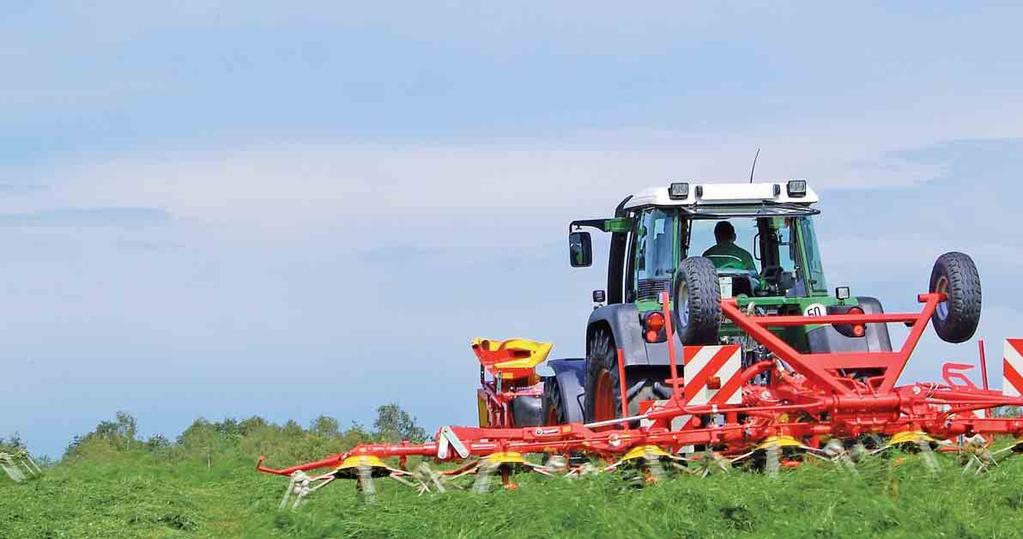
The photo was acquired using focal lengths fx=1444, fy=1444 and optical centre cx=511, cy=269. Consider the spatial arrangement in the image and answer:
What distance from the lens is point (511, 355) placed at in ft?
45.9

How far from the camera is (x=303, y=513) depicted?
25.6ft

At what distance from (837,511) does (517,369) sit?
680 cm

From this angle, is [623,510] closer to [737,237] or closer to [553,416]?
[737,237]

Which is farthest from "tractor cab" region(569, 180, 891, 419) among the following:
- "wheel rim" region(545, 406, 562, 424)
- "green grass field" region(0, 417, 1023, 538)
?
"green grass field" region(0, 417, 1023, 538)

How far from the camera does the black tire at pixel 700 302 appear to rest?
8703 mm

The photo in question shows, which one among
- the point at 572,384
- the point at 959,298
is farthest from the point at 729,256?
the point at 959,298

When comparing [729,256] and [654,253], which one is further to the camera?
[654,253]

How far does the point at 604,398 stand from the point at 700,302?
6.83 ft

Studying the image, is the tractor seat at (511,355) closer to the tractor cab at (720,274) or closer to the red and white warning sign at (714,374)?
the tractor cab at (720,274)

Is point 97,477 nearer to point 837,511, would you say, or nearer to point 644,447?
point 644,447

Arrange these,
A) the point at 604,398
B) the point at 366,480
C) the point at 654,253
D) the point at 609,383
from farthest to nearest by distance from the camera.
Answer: the point at 654,253, the point at 604,398, the point at 609,383, the point at 366,480

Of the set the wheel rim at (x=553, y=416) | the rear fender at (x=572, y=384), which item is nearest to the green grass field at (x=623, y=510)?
the rear fender at (x=572, y=384)

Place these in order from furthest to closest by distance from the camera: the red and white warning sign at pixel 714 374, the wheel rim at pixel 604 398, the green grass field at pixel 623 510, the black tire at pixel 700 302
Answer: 1. the wheel rim at pixel 604 398
2. the red and white warning sign at pixel 714 374
3. the black tire at pixel 700 302
4. the green grass field at pixel 623 510

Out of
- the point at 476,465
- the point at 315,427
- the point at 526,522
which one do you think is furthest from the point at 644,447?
the point at 315,427
